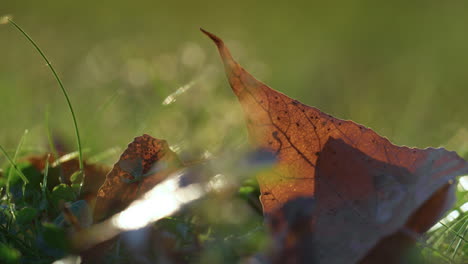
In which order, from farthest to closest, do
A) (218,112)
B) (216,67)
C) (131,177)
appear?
(216,67), (218,112), (131,177)

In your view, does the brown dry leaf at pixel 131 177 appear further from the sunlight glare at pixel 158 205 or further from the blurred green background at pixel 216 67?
the blurred green background at pixel 216 67

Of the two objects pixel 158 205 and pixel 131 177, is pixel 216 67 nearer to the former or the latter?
pixel 131 177

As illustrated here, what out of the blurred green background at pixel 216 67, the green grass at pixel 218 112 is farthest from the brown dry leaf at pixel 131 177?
the blurred green background at pixel 216 67

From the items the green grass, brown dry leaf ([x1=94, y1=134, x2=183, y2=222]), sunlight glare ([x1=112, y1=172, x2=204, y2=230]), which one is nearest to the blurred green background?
the green grass

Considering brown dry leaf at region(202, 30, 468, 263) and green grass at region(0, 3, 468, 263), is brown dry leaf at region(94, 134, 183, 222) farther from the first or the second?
brown dry leaf at region(202, 30, 468, 263)

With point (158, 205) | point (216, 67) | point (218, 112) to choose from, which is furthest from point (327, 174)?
point (216, 67)

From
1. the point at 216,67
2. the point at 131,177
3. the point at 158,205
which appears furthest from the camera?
the point at 216,67

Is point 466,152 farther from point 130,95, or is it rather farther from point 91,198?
point 130,95
